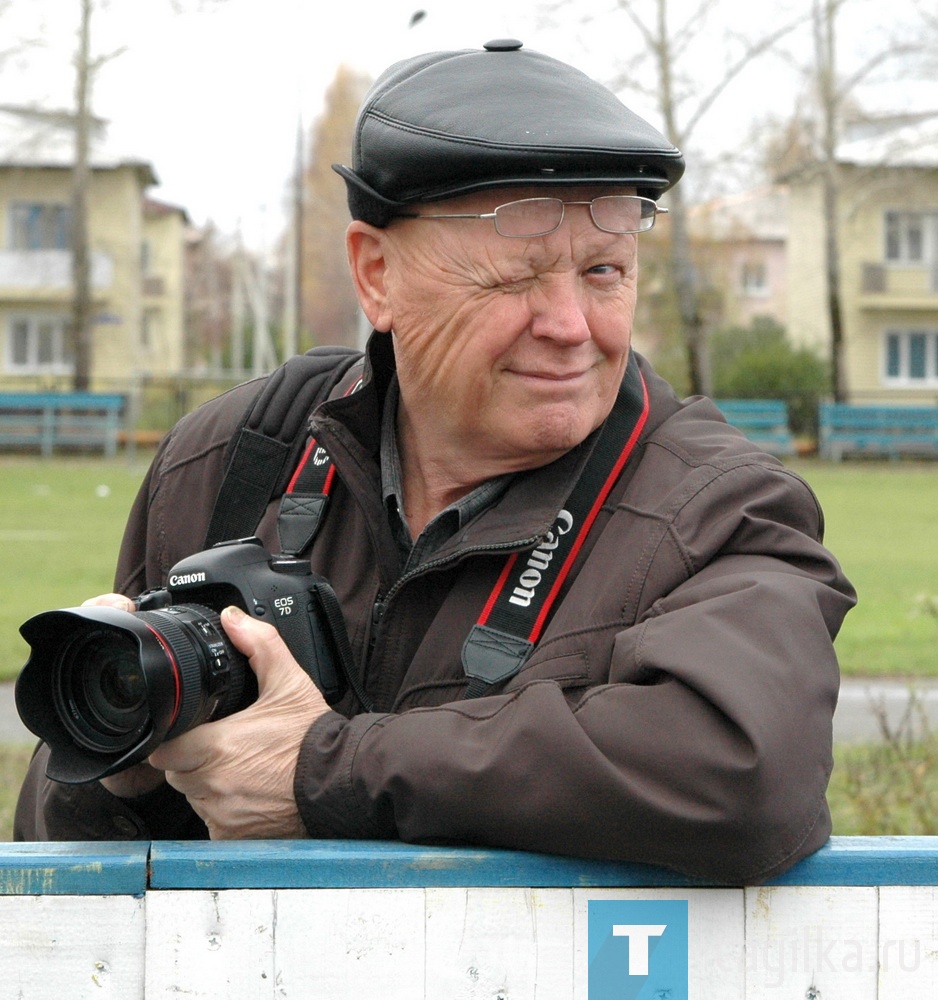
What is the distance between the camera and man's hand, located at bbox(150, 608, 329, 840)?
1.85m

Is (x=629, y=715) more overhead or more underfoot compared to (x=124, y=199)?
more underfoot

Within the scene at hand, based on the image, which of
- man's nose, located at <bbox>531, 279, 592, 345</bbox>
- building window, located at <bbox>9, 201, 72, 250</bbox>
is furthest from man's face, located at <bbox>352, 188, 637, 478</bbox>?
building window, located at <bbox>9, 201, 72, 250</bbox>

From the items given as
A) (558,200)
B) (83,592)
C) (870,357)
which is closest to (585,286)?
(558,200)

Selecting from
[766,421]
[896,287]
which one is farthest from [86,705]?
[896,287]

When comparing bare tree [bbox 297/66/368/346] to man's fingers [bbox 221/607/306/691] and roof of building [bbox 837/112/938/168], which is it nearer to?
roof of building [bbox 837/112/938/168]

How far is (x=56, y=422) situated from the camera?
29.1 m

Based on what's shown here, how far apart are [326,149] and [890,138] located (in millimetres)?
25871

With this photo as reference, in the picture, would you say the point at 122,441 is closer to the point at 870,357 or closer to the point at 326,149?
the point at 870,357

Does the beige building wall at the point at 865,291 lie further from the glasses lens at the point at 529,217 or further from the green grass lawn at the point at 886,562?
the glasses lens at the point at 529,217

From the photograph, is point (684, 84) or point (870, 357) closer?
point (684, 84)

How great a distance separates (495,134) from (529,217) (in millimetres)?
129

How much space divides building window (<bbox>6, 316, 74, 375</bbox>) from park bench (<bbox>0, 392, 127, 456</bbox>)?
1481 cm

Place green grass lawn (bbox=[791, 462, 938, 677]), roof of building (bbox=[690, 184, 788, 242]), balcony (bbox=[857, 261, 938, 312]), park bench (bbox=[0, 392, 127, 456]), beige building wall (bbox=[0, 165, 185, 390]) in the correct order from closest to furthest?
1. green grass lawn (bbox=[791, 462, 938, 677])
2. park bench (bbox=[0, 392, 127, 456])
3. roof of building (bbox=[690, 184, 788, 242])
4. beige building wall (bbox=[0, 165, 185, 390])
5. balcony (bbox=[857, 261, 938, 312])

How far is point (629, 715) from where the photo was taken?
1696mm
